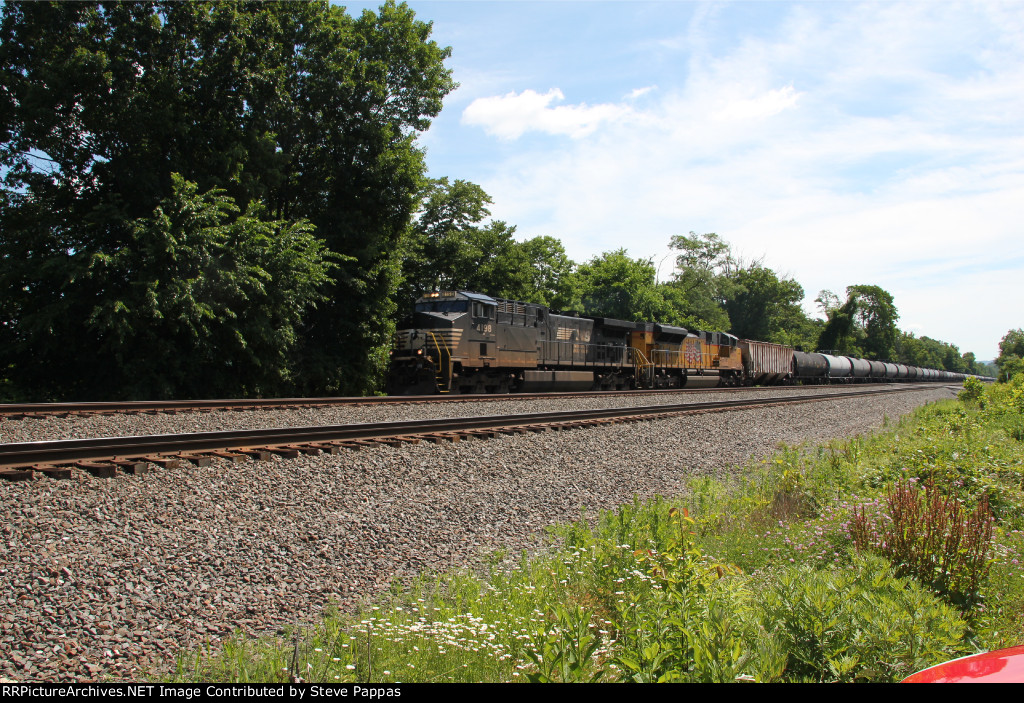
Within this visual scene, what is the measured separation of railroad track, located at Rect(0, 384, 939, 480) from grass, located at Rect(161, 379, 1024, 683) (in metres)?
2.83

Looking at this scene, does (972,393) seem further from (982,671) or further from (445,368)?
(982,671)

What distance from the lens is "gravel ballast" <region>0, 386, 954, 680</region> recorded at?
11.4 feet

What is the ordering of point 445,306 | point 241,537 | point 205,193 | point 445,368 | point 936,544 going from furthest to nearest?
point 445,306 < point 445,368 < point 205,193 < point 241,537 < point 936,544

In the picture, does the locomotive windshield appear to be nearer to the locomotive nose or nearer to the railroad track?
the locomotive nose

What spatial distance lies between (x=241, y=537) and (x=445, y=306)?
1451 centimetres

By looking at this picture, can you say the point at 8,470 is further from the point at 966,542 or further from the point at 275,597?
the point at 966,542

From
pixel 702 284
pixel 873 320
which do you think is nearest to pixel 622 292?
pixel 702 284

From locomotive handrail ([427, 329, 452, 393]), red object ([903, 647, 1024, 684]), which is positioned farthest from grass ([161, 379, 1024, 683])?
locomotive handrail ([427, 329, 452, 393])

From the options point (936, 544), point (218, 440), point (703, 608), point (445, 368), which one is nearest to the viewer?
point (703, 608)

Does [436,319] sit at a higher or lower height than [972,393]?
higher

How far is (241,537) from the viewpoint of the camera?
4691mm

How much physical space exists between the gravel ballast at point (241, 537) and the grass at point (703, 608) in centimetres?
35
